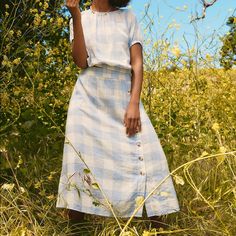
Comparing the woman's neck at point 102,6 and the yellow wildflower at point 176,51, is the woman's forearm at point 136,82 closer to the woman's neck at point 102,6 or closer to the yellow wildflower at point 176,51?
the woman's neck at point 102,6

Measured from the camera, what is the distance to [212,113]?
409cm

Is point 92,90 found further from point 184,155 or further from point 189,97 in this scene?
point 189,97

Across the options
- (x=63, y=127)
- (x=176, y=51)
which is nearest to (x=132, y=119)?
(x=63, y=127)

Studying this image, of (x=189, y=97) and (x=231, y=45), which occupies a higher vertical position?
(x=231, y=45)

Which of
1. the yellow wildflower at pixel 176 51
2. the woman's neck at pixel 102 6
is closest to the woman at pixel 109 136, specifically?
the woman's neck at pixel 102 6

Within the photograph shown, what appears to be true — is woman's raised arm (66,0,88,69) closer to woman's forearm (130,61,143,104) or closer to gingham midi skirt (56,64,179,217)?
gingham midi skirt (56,64,179,217)

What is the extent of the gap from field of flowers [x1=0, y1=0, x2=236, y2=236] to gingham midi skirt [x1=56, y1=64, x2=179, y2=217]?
108mm

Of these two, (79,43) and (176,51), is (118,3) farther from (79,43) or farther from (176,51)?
(176,51)

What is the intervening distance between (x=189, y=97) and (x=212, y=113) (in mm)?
214

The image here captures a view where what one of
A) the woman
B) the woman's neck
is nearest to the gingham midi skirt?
the woman

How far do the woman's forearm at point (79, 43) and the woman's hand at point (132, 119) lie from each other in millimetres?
295

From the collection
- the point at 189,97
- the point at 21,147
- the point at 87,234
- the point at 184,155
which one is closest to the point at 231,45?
the point at 189,97

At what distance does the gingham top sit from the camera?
8.07ft

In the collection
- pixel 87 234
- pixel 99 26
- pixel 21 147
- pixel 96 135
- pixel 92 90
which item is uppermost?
pixel 99 26
